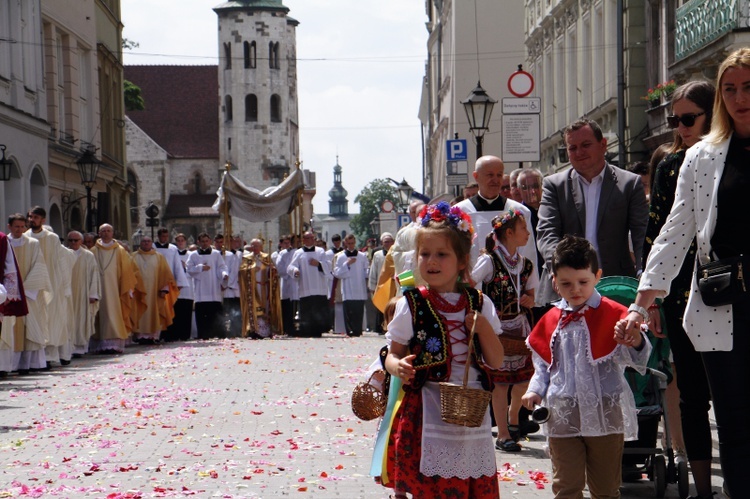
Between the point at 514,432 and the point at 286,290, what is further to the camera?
the point at 286,290

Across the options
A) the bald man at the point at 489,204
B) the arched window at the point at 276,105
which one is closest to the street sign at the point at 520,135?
the bald man at the point at 489,204

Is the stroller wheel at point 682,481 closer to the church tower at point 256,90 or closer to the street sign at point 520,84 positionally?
the street sign at point 520,84

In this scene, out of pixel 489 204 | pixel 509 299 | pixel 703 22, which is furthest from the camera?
pixel 703 22

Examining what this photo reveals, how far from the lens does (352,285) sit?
30.9m

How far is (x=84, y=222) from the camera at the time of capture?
3669cm

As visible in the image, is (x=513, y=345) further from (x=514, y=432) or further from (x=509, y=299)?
(x=514, y=432)

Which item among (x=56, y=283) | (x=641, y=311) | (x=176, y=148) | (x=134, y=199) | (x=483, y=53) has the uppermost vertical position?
(x=483, y=53)

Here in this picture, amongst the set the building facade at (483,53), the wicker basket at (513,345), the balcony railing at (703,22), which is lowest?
the wicker basket at (513,345)

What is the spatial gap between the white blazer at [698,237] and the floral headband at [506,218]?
13.7 ft

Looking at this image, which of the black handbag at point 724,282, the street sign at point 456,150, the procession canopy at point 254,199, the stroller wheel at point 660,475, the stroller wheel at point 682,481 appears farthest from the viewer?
the procession canopy at point 254,199

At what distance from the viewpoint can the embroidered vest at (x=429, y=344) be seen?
6.00m

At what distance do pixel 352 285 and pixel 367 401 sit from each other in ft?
81.3

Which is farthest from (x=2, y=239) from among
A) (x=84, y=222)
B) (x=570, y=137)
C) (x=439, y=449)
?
(x=84, y=222)

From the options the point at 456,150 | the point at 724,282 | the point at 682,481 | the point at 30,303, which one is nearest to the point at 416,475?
the point at 724,282
